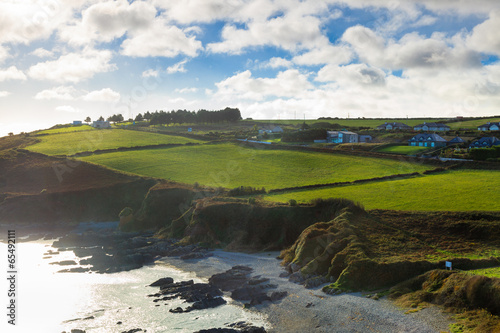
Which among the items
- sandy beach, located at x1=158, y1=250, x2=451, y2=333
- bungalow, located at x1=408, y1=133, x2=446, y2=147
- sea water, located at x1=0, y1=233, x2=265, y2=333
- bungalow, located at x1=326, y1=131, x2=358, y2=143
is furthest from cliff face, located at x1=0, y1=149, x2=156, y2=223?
bungalow, located at x1=408, y1=133, x2=446, y2=147

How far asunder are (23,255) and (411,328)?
5401cm

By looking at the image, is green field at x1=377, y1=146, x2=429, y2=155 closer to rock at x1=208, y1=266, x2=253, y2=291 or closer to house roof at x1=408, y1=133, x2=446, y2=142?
house roof at x1=408, y1=133, x2=446, y2=142

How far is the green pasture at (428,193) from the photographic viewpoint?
167 feet

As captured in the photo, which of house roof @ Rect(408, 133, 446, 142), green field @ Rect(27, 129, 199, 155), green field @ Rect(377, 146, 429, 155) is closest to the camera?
green field @ Rect(377, 146, 429, 155)

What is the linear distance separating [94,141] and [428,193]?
106 metres

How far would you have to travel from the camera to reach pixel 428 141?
363ft

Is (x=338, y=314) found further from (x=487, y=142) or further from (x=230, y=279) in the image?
(x=487, y=142)

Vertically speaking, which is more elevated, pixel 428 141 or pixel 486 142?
pixel 428 141

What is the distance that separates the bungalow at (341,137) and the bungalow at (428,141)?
2249 centimetres

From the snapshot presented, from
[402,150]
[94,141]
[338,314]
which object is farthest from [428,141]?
[94,141]

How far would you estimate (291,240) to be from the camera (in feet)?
166

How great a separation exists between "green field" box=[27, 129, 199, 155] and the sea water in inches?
2609

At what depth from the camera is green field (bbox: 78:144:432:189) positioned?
252ft

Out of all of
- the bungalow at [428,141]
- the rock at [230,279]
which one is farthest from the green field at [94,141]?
the rock at [230,279]
